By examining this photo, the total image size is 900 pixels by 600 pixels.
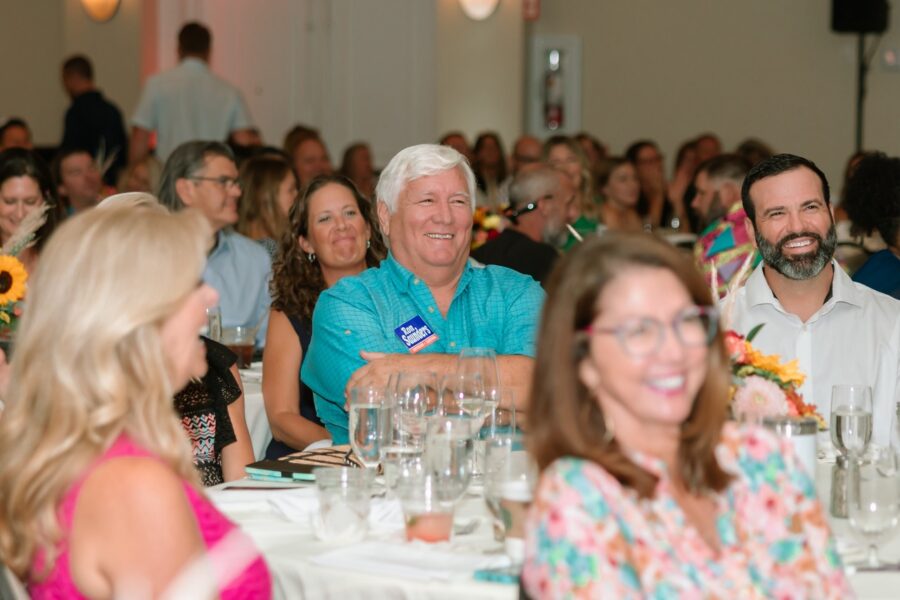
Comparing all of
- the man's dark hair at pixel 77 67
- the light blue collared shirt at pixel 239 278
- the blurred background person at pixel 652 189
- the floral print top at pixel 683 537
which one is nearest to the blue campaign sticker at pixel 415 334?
the floral print top at pixel 683 537

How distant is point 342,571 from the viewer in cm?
222

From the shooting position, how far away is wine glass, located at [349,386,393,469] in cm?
279

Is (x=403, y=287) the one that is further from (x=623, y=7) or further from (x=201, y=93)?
(x=623, y=7)

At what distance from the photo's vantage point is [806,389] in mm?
3846

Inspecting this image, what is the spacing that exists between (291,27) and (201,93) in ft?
8.32

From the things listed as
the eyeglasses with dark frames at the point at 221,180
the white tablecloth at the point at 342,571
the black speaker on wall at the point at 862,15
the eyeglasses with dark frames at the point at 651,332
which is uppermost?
the black speaker on wall at the point at 862,15

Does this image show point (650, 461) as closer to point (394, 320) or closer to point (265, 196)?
point (394, 320)

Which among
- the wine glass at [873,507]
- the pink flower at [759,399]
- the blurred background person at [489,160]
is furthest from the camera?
the blurred background person at [489,160]

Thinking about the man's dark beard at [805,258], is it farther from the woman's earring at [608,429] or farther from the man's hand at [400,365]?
the woman's earring at [608,429]

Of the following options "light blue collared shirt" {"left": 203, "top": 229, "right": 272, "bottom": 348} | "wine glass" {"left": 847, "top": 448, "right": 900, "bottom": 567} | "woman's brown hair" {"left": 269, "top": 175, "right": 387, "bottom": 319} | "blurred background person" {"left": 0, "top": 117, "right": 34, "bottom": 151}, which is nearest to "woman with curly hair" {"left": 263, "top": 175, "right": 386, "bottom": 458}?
"woman's brown hair" {"left": 269, "top": 175, "right": 387, "bottom": 319}

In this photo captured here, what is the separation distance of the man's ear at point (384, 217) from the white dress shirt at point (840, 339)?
3.39 feet

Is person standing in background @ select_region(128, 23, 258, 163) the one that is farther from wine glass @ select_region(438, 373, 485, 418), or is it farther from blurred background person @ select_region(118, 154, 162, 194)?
wine glass @ select_region(438, 373, 485, 418)

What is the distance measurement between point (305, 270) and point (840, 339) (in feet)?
5.91

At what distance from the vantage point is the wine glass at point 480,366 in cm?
298
